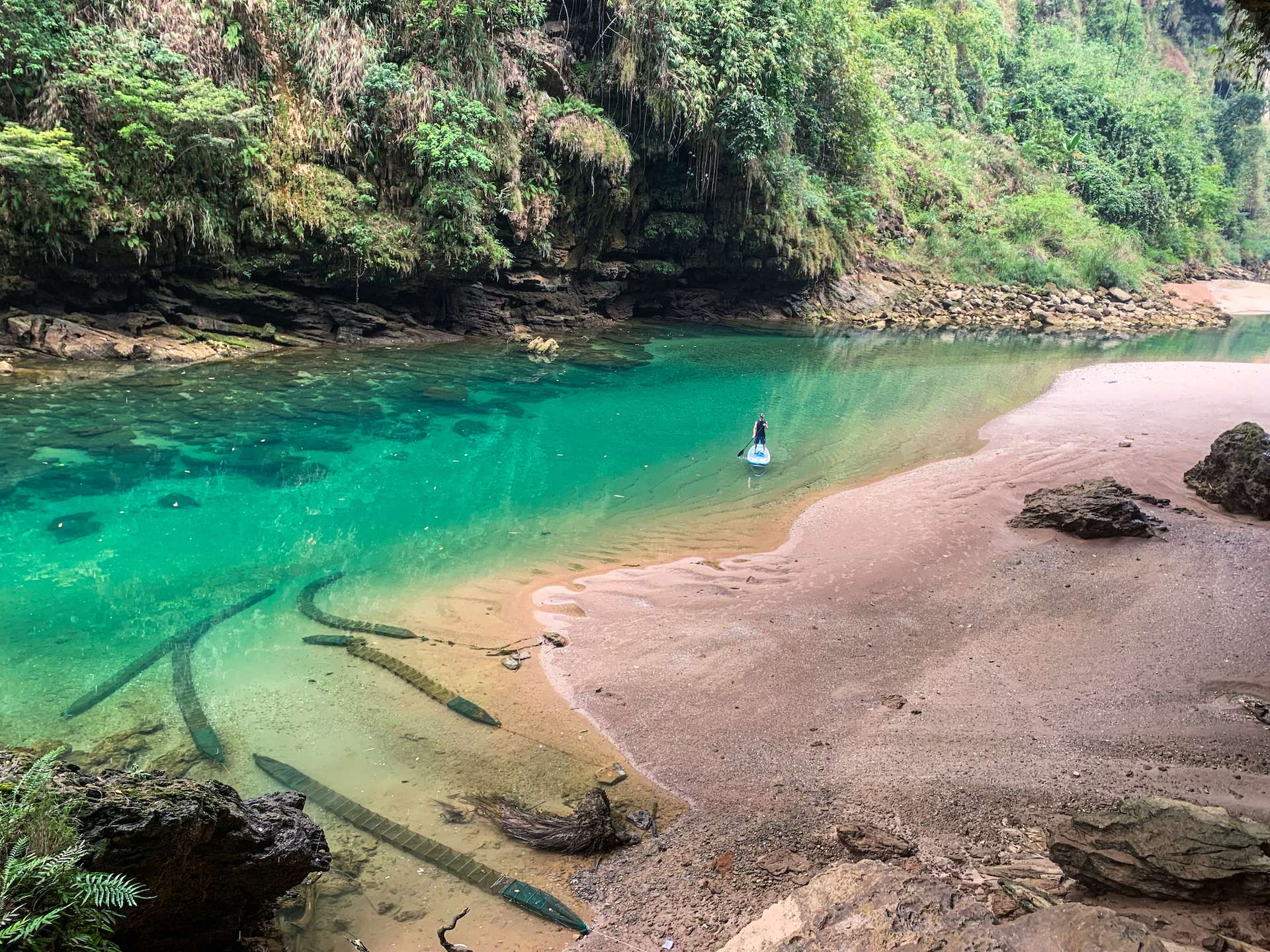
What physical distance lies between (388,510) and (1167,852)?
418 inches

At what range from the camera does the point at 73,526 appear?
10.6 m

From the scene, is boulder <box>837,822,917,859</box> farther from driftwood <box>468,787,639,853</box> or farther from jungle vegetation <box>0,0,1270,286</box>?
jungle vegetation <box>0,0,1270,286</box>

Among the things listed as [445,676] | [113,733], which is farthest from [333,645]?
[113,733]

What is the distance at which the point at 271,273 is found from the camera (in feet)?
68.7

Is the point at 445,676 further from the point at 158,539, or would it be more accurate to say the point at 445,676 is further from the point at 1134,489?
the point at 1134,489

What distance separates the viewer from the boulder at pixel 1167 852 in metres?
3.52

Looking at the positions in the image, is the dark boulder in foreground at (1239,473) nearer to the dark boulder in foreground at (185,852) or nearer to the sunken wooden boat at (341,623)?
the sunken wooden boat at (341,623)

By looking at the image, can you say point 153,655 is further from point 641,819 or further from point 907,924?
point 907,924

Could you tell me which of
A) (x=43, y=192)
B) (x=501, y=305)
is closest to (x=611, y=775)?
(x=43, y=192)

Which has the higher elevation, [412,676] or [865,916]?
[865,916]

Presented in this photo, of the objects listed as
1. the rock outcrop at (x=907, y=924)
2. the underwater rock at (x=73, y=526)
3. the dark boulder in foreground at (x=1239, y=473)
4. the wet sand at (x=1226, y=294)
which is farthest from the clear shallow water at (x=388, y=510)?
the wet sand at (x=1226, y=294)

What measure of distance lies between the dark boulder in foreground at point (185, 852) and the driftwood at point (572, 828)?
4.81 ft

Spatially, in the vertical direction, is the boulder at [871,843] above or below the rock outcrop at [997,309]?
below

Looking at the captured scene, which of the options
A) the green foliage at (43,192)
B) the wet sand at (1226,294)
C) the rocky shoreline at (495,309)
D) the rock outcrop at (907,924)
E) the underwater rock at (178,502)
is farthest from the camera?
the wet sand at (1226,294)
